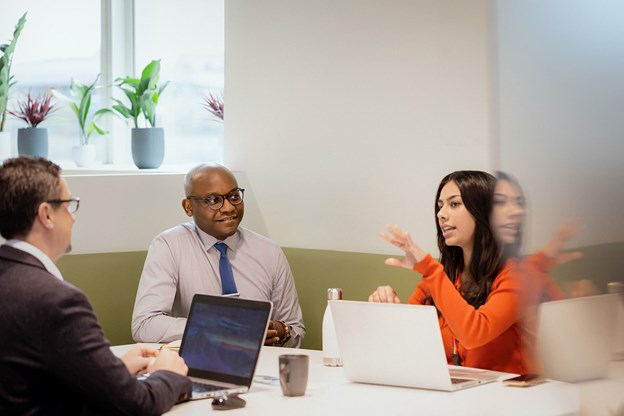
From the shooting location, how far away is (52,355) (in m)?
1.28

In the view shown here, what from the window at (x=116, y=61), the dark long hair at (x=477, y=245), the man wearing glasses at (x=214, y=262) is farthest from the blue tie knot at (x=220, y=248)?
the window at (x=116, y=61)

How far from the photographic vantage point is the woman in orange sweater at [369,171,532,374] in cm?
196

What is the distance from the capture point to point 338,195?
302 centimetres

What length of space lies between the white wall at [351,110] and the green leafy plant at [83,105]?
0.78 meters

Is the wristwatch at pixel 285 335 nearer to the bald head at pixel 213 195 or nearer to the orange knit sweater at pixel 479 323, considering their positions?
the bald head at pixel 213 195

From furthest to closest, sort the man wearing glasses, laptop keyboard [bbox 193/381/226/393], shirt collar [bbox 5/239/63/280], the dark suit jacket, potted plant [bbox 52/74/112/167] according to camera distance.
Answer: potted plant [bbox 52/74/112/167]
the man wearing glasses
laptop keyboard [bbox 193/381/226/393]
shirt collar [bbox 5/239/63/280]
the dark suit jacket

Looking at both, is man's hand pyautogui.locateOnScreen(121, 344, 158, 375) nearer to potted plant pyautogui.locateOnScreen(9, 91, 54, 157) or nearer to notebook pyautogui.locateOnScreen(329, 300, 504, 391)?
notebook pyautogui.locateOnScreen(329, 300, 504, 391)

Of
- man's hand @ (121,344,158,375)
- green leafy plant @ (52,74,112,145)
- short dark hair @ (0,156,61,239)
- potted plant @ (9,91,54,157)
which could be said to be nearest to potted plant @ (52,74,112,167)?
green leafy plant @ (52,74,112,145)

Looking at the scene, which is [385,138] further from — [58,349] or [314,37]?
[58,349]

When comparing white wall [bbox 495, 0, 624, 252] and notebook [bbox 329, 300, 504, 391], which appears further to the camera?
notebook [bbox 329, 300, 504, 391]

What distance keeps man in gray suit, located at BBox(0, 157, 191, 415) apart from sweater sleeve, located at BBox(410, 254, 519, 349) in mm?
797

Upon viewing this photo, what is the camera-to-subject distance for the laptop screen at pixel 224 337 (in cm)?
160

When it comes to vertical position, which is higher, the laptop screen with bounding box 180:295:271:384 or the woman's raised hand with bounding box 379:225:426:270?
the woman's raised hand with bounding box 379:225:426:270

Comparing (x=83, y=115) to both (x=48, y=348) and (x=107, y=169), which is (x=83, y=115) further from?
(x=48, y=348)
